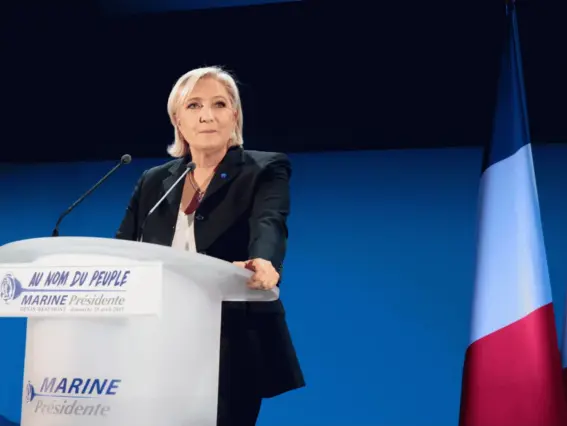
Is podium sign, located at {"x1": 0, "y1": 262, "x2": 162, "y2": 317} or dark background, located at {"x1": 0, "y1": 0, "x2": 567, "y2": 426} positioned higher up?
dark background, located at {"x1": 0, "y1": 0, "x2": 567, "y2": 426}

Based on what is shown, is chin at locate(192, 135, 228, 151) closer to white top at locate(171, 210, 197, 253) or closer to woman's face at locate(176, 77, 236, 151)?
woman's face at locate(176, 77, 236, 151)

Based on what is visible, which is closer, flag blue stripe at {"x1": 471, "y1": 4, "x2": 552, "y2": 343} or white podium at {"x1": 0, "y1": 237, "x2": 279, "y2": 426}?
white podium at {"x1": 0, "y1": 237, "x2": 279, "y2": 426}

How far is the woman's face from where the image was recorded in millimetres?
1911

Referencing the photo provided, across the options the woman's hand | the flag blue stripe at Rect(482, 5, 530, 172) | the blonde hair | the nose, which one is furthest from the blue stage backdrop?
the woman's hand

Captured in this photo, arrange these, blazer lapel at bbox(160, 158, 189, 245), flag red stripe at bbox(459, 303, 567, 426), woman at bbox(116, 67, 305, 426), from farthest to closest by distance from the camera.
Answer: flag red stripe at bbox(459, 303, 567, 426) < blazer lapel at bbox(160, 158, 189, 245) < woman at bbox(116, 67, 305, 426)

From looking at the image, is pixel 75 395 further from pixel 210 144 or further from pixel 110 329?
pixel 210 144

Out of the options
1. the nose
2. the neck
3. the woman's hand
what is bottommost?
the woman's hand

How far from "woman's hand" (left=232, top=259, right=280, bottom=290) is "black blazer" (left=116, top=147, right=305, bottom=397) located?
0.12m

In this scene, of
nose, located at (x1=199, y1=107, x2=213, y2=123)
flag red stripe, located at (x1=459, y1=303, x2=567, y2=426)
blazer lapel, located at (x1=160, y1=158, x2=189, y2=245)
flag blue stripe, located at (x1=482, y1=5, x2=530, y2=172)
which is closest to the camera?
blazer lapel, located at (x1=160, y1=158, x2=189, y2=245)

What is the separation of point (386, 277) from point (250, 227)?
1359mm

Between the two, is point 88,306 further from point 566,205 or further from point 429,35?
point 566,205

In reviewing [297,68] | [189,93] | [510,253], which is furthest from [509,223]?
[189,93]

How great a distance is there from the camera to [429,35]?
2.84m

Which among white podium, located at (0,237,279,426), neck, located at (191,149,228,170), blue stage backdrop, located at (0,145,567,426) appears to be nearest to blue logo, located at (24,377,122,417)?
white podium, located at (0,237,279,426)
